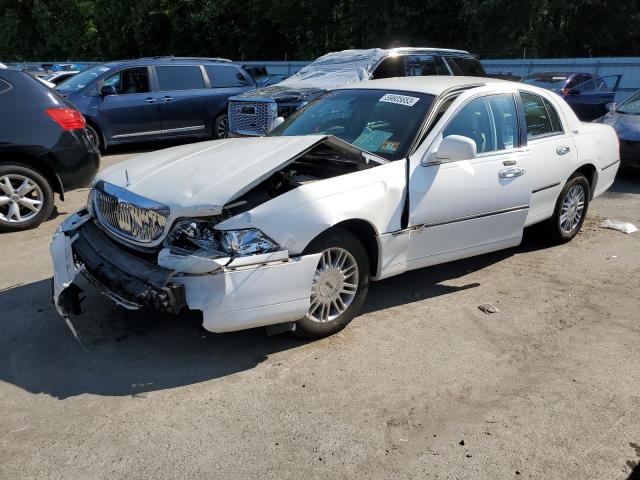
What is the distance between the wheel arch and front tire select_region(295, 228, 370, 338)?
3.94 metres

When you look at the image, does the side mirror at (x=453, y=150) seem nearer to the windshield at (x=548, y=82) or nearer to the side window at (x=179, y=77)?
the side window at (x=179, y=77)

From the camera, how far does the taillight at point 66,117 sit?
6441mm

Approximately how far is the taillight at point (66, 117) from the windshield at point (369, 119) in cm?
253

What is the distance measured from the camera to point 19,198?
6.32 metres

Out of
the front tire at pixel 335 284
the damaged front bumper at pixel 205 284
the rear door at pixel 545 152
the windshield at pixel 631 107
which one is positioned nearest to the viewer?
the damaged front bumper at pixel 205 284

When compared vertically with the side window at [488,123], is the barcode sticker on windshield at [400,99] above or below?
above

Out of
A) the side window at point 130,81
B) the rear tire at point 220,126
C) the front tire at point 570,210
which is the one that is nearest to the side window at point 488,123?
the front tire at point 570,210

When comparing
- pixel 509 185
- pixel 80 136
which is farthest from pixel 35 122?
pixel 509 185

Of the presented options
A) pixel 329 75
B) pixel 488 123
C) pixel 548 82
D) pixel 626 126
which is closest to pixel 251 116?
pixel 329 75

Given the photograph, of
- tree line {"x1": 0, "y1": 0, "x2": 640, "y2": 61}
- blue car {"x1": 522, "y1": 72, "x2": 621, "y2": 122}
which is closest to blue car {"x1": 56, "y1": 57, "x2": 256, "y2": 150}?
blue car {"x1": 522, "y1": 72, "x2": 621, "y2": 122}

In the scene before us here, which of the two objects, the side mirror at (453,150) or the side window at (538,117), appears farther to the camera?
the side window at (538,117)

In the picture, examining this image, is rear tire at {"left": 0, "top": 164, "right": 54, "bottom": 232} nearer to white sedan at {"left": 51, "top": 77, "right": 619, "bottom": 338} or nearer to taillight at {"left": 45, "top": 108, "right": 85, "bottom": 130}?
taillight at {"left": 45, "top": 108, "right": 85, "bottom": 130}

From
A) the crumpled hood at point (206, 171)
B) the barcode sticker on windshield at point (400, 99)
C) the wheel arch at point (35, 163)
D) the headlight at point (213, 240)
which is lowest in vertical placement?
the wheel arch at point (35, 163)

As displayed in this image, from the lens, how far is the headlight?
3.48 meters
